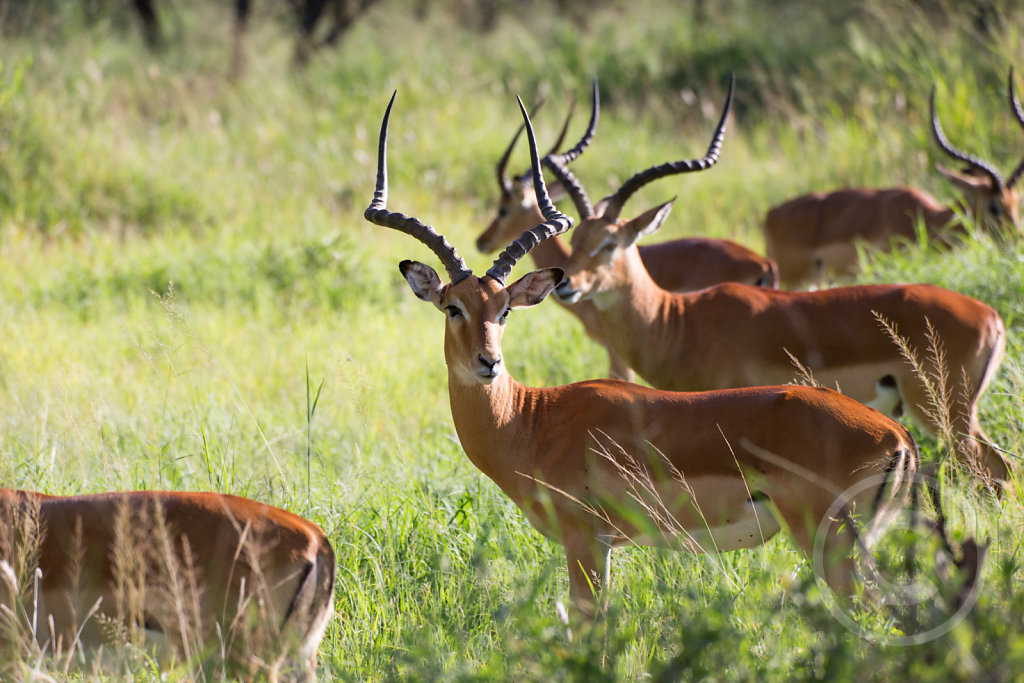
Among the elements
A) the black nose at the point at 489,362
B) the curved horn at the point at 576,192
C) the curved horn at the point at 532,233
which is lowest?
the curved horn at the point at 576,192

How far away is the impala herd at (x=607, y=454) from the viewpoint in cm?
269

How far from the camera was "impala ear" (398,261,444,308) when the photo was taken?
380cm

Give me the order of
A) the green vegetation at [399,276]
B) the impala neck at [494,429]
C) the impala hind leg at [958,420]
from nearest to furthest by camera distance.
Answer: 1. the green vegetation at [399,276]
2. the impala neck at [494,429]
3. the impala hind leg at [958,420]

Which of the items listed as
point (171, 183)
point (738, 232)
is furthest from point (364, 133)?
point (738, 232)

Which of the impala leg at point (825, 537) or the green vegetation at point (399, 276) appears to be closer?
the green vegetation at point (399, 276)

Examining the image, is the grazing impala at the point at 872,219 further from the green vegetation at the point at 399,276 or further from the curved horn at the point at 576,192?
the curved horn at the point at 576,192

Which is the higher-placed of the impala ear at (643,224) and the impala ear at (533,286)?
the impala ear at (533,286)

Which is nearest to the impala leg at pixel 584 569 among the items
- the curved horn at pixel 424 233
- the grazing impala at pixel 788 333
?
the curved horn at pixel 424 233

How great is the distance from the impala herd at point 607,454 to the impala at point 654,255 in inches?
42.7

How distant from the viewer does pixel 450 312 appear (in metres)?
3.59

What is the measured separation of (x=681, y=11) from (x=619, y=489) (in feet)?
62.9

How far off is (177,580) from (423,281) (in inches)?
61.3

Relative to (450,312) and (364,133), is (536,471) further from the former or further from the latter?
(364,133)

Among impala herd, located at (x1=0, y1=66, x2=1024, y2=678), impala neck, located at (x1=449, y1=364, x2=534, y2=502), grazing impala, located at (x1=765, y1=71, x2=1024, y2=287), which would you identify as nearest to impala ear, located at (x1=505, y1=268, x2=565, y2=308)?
impala herd, located at (x1=0, y1=66, x2=1024, y2=678)
